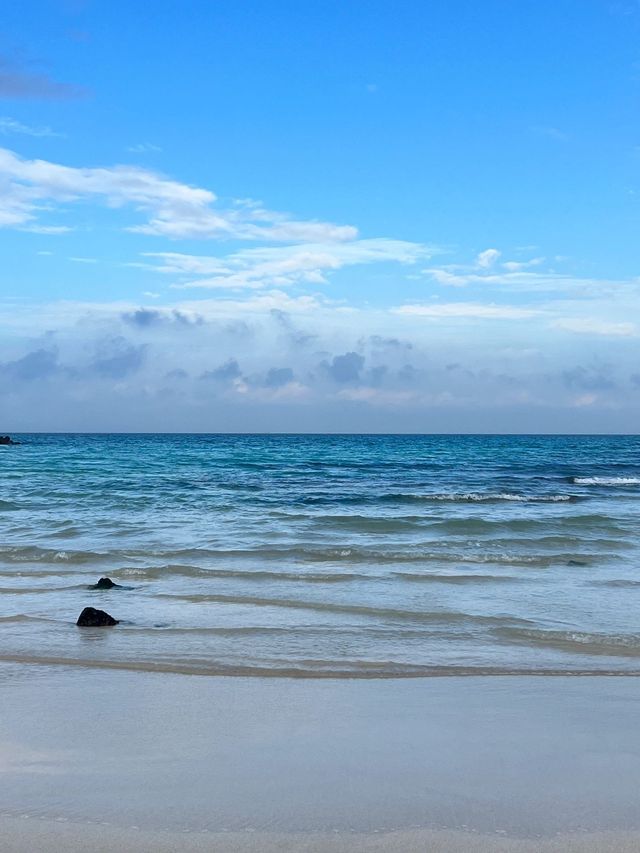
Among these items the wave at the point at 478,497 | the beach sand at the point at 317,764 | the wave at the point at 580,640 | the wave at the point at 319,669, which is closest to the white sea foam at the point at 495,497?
the wave at the point at 478,497

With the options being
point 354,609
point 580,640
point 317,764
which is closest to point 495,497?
point 354,609

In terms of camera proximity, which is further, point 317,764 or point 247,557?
point 247,557

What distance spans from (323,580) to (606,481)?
101 feet

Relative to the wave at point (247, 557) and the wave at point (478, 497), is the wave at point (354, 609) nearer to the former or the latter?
the wave at point (247, 557)

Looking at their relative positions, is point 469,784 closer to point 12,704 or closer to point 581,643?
point 12,704

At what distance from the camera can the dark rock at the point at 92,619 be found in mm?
10219

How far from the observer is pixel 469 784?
17.8ft

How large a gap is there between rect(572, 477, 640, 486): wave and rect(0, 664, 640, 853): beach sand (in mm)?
33350

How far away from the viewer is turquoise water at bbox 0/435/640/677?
9180 millimetres

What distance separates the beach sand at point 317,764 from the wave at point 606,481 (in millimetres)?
33350

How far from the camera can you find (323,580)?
45.7 ft

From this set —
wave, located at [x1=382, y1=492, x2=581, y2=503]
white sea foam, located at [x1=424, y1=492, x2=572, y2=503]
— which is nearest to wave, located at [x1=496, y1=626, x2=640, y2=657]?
wave, located at [x1=382, y1=492, x2=581, y2=503]

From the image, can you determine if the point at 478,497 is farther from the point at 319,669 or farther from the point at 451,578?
the point at 319,669

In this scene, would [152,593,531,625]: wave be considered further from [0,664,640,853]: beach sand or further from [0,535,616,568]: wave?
[0,664,640,853]: beach sand
